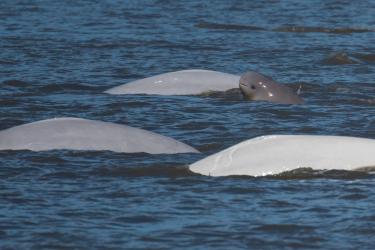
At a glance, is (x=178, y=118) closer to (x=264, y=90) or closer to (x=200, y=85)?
(x=264, y=90)

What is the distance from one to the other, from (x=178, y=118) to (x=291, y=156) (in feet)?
15.3

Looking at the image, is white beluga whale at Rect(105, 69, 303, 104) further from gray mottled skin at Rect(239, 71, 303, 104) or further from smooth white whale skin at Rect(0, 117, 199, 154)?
smooth white whale skin at Rect(0, 117, 199, 154)

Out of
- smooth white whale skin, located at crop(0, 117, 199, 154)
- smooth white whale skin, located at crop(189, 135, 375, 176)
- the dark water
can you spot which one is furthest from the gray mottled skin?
smooth white whale skin, located at crop(189, 135, 375, 176)

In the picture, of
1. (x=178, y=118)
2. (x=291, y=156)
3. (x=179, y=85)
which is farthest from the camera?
(x=179, y=85)

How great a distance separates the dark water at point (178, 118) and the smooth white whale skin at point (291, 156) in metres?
0.11

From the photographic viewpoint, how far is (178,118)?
57.4 ft

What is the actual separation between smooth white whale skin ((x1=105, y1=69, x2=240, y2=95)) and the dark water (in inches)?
15.4

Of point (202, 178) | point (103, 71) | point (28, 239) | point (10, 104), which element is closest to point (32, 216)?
point (28, 239)

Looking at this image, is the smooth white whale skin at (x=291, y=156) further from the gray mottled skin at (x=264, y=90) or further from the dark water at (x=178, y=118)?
the gray mottled skin at (x=264, y=90)

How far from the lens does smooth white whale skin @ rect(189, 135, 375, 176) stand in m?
12.9

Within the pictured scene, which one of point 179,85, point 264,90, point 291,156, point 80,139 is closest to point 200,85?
point 179,85

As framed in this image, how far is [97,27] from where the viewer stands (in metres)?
31.1

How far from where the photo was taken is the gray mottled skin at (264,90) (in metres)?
19.0

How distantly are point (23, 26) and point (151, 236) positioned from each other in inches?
800
